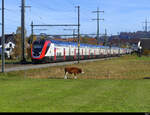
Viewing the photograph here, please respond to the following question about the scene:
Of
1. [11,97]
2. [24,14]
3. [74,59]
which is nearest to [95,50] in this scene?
[74,59]

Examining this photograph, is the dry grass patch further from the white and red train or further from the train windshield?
the white and red train

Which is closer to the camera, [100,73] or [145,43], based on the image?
[100,73]

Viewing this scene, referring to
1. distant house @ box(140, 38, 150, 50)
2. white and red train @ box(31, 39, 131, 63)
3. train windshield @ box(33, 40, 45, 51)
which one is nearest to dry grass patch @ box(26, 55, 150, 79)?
train windshield @ box(33, 40, 45, 51)

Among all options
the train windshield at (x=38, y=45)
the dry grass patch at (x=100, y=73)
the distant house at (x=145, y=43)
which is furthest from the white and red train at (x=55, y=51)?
the distant house at (x=145, y=43)

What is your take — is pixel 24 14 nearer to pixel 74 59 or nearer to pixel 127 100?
pixel 74 59

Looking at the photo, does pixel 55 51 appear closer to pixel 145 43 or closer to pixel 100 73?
pixel 100 73

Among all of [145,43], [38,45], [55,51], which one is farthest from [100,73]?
[145,43]

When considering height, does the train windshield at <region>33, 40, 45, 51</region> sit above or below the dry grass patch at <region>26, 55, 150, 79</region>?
above

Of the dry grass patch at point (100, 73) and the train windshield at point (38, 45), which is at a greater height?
the train windshield at point (38, 45)

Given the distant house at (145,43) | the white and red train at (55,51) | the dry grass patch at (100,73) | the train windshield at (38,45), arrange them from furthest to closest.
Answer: the distant house at (145,43) < the white and red train at (55,51) < the train windshield at (38,45) < the dry grass patch at (100,73)

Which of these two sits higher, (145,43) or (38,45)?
(145,43)

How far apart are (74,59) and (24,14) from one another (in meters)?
19.9

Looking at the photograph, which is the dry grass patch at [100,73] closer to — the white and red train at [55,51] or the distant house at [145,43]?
the white and red train at [55,51]

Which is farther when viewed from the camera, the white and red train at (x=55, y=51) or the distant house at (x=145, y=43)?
the distant house at (x=145, y=43)
